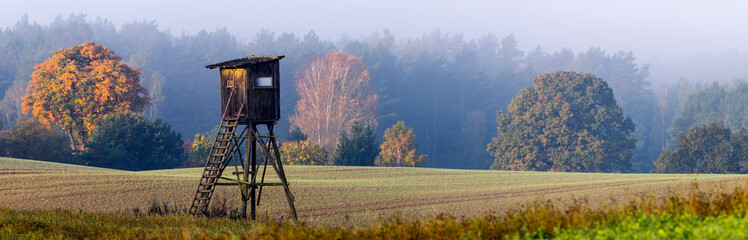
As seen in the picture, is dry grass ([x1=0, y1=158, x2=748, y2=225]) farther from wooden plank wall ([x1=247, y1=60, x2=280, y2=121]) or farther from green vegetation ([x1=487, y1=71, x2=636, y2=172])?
green vegetation ([x1=487, y1=71, x2=636, y2=172])

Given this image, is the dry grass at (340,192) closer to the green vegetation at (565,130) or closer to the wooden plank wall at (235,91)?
the wooden plank wall at (235,91)

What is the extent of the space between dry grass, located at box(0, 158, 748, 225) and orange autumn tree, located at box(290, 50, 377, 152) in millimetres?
35680

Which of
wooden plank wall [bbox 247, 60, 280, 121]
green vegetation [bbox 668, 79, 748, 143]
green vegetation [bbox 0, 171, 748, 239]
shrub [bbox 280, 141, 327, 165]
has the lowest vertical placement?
green vegetation [bbox 0, 171, 748, 239]

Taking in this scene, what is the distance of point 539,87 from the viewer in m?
66.8

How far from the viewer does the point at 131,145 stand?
171ft

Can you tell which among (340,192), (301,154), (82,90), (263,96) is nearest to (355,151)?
(301,154)

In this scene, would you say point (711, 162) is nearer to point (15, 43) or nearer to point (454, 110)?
point (454, 110)

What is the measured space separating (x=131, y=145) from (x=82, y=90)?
223 inches

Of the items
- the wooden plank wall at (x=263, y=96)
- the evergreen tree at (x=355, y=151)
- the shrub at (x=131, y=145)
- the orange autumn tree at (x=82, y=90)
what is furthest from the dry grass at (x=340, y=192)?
the evergreen tree at (x=355, y=151)

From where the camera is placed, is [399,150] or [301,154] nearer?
[301,154]

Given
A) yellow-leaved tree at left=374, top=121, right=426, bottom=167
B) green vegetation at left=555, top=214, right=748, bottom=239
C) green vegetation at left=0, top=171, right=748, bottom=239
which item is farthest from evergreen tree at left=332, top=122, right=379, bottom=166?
green vegetation at left=555, top=214, right=748, bottom=239

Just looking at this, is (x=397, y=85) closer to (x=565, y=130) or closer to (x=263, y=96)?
(x=565, y=130)

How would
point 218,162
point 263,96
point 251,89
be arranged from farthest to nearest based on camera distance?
point 218,162
point 263,96
point 251,89

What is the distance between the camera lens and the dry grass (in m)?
24.3
